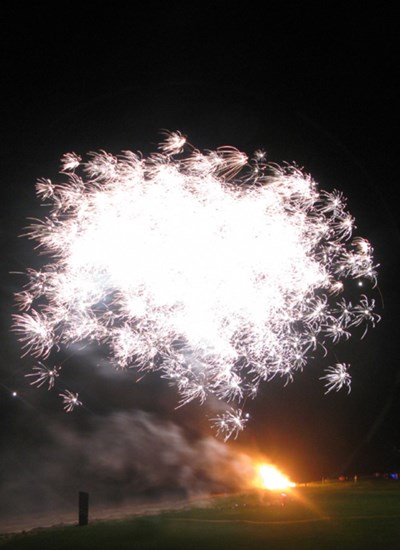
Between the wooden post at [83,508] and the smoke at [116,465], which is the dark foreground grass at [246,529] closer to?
the wooden post at [83,508]

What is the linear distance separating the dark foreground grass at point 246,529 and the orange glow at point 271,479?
2.57 ft

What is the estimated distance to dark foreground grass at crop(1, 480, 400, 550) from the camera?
28.8 feet

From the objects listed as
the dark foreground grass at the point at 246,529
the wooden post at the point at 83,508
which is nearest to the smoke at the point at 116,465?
the wooden post at the point at 83,508

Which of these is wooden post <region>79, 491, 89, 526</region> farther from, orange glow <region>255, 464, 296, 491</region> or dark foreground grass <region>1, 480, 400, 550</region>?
orange glow <region>255, 464, 296, 491</region>

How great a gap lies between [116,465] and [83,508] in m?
2.01

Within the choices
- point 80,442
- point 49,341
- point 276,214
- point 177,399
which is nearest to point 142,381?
point 177,399

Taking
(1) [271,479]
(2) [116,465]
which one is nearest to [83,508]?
(2) [116,465]

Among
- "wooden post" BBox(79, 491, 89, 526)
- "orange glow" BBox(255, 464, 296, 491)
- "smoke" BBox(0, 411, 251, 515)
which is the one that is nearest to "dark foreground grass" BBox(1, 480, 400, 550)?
"wooden post" BBox(79, 491, 89, 526)

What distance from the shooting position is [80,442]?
12945 millimetres

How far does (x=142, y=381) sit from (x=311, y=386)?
4.73 m

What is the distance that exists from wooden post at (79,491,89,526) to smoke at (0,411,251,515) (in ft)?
2.02

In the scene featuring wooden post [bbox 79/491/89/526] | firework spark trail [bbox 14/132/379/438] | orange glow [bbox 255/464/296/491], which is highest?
firework spark trail [bbox 14/132/379/438]

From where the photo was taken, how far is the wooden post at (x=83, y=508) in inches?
425

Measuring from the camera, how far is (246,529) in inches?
391
